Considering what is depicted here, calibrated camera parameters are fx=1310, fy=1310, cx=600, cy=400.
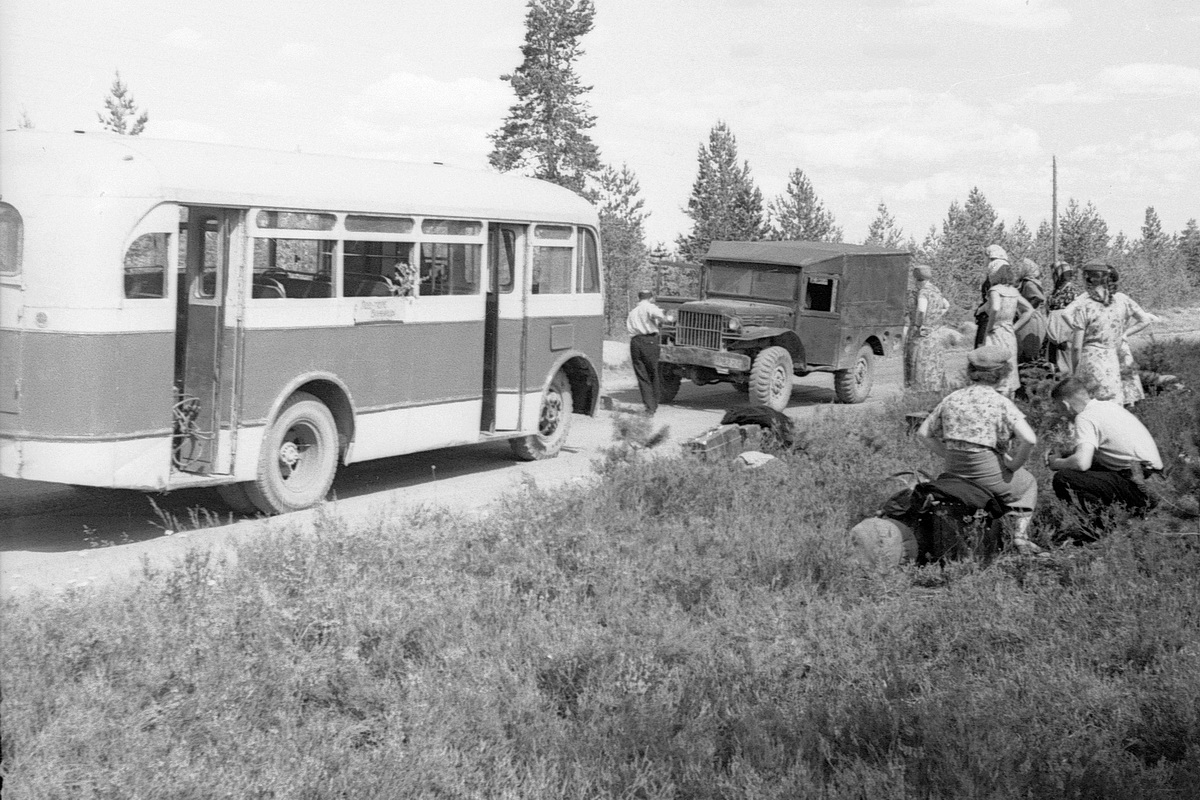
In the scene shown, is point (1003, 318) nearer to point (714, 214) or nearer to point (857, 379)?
point (857, 379)

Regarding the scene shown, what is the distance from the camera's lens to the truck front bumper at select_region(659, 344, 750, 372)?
57.6 ft

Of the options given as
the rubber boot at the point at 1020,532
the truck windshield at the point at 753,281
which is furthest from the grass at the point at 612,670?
the truck windshield at the point at 753,281

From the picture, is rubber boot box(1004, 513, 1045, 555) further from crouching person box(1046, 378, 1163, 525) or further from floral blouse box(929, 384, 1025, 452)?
floral blouse box(929, 384, 1025, 452)

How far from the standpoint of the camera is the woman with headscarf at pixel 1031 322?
13.6 m

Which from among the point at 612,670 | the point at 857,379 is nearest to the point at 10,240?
the point at 612,670

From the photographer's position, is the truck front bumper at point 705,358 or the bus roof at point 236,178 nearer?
the bus roof at point 236,178

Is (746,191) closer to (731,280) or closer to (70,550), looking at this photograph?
(731,280)

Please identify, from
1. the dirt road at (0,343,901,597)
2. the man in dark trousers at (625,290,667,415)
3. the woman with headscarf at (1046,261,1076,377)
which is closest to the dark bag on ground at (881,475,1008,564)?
the dirt road at (0,343,901,597)

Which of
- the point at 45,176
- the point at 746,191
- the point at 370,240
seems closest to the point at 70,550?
the point at 45,176

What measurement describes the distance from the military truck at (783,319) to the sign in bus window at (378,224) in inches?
293

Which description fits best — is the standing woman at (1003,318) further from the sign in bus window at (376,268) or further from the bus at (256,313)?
the sign in bus window at (376,268)

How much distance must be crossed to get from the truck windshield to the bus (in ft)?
21.1

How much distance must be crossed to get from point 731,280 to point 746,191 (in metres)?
37.0

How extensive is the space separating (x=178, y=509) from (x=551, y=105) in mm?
34785
